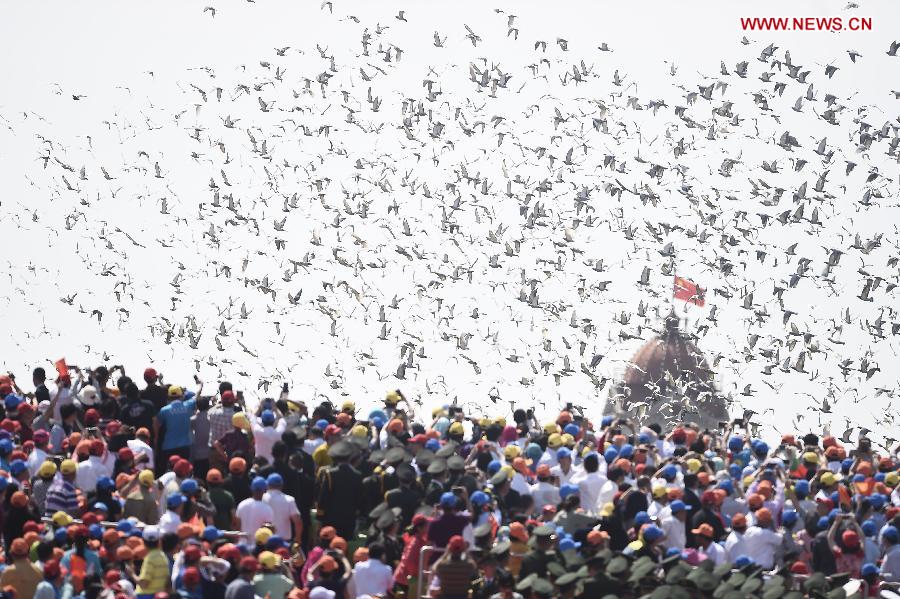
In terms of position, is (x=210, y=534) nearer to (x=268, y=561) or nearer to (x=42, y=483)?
(x=268, y=561)

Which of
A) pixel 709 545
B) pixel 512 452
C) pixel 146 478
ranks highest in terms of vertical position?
pixel 512 452

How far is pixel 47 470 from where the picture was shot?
28.3 metres

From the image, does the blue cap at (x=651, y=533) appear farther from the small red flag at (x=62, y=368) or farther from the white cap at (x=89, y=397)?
the small red flag at (x=62, y=368)

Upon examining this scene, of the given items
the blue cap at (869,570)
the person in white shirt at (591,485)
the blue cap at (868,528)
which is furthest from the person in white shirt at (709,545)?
the blue cap at (868,528)

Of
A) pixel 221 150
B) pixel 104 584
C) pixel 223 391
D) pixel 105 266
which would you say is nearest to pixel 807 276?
pixel 221 150

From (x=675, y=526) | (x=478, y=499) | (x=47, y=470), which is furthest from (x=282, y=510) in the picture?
(x=675, y=526)

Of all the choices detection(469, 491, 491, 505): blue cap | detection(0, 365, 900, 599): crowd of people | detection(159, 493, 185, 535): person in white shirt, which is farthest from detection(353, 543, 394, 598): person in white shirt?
detection(159, 493, 185, 535): person in white shirt

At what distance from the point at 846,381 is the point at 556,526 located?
1065 inches

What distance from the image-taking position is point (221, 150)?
53.8 m

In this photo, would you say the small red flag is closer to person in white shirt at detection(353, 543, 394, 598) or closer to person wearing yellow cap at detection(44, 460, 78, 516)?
person wearing yellow cap at detection(44, 460, 78, 516)

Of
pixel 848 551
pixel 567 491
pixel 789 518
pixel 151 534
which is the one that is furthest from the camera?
pixel 567 491

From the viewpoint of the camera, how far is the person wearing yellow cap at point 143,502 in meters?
27.5

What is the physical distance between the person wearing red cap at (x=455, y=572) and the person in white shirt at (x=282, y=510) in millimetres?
2690

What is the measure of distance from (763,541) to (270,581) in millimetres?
6704
